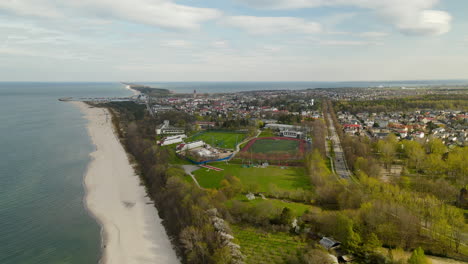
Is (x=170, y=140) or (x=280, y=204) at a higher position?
(x=170, y=140)

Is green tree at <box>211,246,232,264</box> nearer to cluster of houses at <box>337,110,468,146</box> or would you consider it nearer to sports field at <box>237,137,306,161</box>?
sports field at <box>237,137,306,161</box>

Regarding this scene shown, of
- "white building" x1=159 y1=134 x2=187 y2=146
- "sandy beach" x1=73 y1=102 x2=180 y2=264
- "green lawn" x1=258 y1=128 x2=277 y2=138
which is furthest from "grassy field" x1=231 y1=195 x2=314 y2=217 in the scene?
"green lawn" x1=258 y1=128 x2=277 y2=138

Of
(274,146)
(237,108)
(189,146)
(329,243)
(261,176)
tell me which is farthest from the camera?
(237,108)

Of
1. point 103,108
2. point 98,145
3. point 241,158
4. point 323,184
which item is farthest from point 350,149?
point 103,108

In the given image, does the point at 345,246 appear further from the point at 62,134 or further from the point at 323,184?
the point at 62,134

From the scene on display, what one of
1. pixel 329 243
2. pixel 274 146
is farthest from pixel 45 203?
pixel 274 146

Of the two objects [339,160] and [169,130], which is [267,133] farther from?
[169,130]
